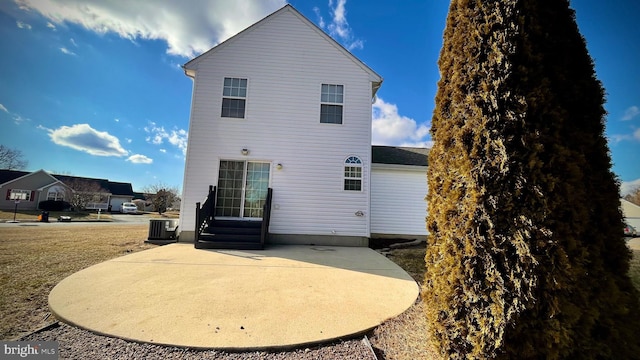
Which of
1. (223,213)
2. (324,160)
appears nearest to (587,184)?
(324,160)

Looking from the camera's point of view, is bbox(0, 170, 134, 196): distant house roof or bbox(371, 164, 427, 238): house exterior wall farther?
bbox(0, 170, 134, 196): distant house roof

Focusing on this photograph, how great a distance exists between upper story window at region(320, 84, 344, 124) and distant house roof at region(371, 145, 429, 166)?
10.5 feet

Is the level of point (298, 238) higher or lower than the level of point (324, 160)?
lower

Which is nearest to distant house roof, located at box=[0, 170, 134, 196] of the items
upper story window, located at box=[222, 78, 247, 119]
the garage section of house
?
upper story window, located at box=[222, 78, 247, 119]

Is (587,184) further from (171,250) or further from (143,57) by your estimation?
(143,57)

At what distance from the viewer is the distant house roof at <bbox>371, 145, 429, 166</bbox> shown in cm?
1052

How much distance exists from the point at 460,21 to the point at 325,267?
4.49m

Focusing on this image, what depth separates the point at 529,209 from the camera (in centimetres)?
165

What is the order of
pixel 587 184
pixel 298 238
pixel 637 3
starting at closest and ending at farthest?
1. pixel 587 184
2. pixel 637 3
3. pixel 298 238

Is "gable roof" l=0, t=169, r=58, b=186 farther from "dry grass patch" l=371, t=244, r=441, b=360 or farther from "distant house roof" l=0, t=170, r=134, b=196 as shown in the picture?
"dry grass patch" l=371, t=244, r=441, b=360

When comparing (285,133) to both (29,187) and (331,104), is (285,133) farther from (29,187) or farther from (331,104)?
(29,187)

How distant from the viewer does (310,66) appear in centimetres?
824

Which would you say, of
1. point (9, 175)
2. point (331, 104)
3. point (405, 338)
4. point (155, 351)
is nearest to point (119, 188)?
point (9, 175)

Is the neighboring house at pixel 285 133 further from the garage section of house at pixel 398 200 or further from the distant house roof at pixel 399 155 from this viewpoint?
the distant house roof at pixel 399 155
